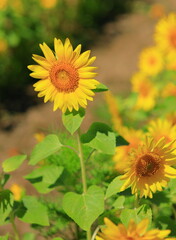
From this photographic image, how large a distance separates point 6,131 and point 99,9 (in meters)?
2.42

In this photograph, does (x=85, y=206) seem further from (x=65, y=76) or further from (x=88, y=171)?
(x=88, y=171)

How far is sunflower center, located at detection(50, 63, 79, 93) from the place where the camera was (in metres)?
1.27

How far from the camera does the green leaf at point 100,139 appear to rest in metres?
1.32

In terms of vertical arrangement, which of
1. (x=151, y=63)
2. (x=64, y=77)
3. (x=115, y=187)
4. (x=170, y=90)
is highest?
(x=151, y=63)

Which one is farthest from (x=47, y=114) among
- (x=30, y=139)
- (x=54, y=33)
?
(x=54, y=33)

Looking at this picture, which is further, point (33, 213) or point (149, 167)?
point (33, 213)

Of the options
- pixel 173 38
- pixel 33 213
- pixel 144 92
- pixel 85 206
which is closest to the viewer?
pixel 85 206

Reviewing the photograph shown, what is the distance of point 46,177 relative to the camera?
151cm

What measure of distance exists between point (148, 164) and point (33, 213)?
1.53 feet

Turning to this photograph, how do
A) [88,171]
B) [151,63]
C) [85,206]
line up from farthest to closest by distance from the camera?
[151,63], [88,171], [85,206]

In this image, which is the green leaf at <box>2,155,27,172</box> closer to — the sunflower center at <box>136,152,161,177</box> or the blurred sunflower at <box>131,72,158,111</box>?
the sunflower center at <box>136,152,161,177</box>

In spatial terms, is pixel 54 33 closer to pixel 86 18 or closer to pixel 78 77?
pixel 86 18

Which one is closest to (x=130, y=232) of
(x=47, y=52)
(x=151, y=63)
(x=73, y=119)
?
(x=73, y=119)

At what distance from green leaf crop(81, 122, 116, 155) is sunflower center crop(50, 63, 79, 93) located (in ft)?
0.54
